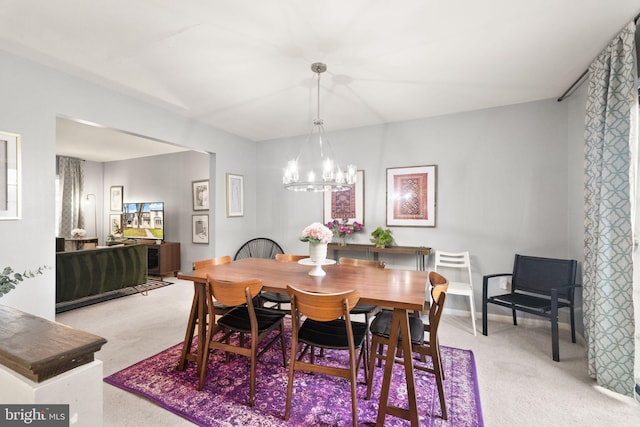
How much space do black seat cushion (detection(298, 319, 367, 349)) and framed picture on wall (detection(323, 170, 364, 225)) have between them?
233 centimetres

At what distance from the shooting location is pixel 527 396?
213 centimetres

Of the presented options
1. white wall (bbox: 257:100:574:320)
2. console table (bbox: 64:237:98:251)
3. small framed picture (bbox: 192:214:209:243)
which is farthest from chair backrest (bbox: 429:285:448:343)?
console table (bbox: 64:237:98:251)

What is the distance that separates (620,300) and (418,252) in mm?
1897

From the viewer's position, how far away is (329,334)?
2.06 meters

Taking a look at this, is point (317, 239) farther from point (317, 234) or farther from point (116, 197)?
point (116, 197)

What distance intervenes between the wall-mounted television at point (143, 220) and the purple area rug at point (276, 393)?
14.4ft

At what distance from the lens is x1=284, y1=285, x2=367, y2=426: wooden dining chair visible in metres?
1.76

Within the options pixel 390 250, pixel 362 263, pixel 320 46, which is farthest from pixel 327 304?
pixel 390 250

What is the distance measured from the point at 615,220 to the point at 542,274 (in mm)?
1204

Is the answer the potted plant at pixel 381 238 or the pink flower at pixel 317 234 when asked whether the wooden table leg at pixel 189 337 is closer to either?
the pink flower at pixel 317 234

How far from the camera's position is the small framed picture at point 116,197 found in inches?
281

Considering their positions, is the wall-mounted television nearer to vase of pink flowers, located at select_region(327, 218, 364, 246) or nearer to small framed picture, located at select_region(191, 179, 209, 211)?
small framed picture, located at select_region(191, 179, 209, 211)

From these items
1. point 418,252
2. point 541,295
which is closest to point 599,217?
point 541,295

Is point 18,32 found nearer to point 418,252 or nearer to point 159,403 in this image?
point 159,403
